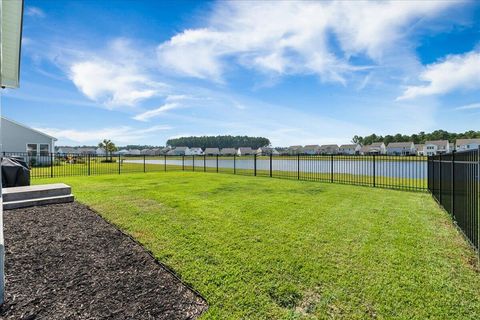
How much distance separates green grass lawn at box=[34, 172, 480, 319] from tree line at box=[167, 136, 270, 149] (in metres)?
109

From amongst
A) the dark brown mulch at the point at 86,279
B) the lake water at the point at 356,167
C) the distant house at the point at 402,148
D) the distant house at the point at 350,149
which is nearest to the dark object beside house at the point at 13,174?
the dark brown mulch at the point at 86,279

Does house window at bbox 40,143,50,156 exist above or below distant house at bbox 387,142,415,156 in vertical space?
below

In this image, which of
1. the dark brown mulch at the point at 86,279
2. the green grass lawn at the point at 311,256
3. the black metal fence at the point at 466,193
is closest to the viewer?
the dark brown mulch at the point at 86,279

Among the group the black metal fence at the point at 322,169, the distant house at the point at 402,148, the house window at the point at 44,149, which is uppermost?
the distant house at the point at 402,148

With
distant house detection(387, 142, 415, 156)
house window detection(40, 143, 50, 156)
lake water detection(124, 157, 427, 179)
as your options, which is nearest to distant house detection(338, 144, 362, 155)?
distant house detection(387, 142, 415, 156)

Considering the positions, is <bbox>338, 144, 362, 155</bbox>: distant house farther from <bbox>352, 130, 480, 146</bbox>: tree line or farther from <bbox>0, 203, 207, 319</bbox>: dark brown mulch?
<bbox>0, 203, 207, 319</bbox>: dark brown mulch

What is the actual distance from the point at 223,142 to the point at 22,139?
3736 inches

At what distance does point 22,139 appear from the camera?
75.0 ft

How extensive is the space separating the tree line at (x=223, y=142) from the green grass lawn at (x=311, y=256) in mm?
108736

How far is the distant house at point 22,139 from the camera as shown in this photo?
2192 cm

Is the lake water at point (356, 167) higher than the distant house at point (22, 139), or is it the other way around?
the distant house at point (22, 139)

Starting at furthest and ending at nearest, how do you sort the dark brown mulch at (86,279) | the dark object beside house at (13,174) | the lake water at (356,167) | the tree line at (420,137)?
the tree line at (420,137), the lake water at (356,167), the dark object beside house at (13,174), the dark brown mulch at (86,279)

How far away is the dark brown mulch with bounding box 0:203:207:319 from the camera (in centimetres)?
241

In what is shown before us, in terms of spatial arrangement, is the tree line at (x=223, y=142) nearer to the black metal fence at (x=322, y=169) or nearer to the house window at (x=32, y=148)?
the black metal fence at (x=322, y=169)
